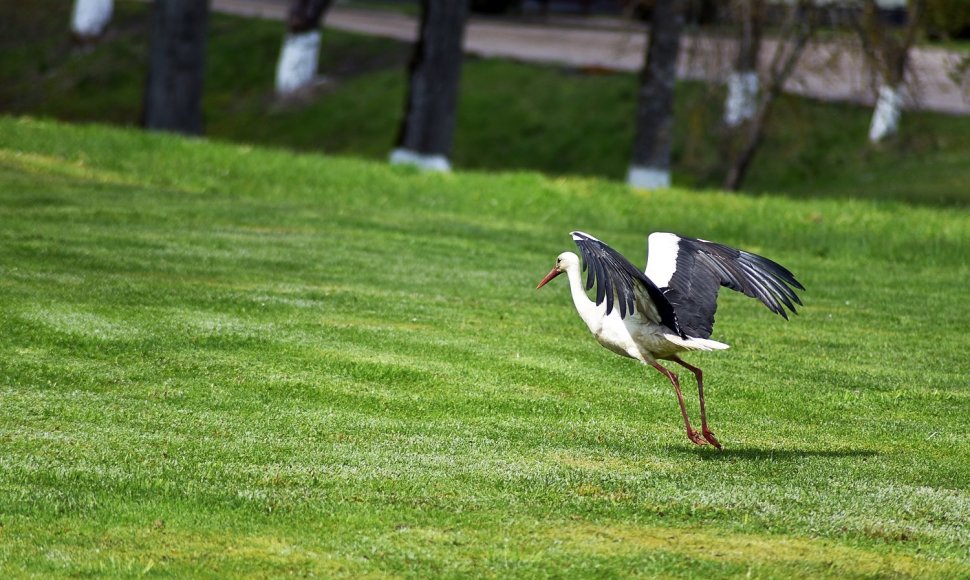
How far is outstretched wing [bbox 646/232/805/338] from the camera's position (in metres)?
8.33

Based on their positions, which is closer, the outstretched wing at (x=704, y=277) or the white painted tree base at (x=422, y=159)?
the outstretched wing at (x=704, y=277)

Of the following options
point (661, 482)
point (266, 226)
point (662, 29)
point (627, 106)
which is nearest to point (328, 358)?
point (661, 482)

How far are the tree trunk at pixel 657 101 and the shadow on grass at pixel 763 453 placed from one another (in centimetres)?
1452

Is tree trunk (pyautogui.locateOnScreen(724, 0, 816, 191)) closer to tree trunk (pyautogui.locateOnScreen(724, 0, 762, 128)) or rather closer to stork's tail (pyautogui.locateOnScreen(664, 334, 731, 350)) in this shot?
tree trunk (pyautogui.locateOnScreen(724, 0, 762, 128))

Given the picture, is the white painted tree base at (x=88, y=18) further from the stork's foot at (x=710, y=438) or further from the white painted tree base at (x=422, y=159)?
the stork's foot at (x=710, y=438)

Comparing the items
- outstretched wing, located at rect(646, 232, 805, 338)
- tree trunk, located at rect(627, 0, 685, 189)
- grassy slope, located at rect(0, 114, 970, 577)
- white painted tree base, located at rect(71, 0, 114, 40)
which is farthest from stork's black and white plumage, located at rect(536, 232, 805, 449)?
white painted tree base, located at rect(71, 0, 114, 40)

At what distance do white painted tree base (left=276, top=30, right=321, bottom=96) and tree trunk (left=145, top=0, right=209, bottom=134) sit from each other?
36.3 feet

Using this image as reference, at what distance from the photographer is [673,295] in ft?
27.6

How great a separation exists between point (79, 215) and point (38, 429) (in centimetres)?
838

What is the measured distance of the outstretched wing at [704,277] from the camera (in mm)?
8328

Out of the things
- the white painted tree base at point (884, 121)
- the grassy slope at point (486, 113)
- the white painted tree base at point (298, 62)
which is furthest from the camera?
the white painted tree base at point (298, 62)

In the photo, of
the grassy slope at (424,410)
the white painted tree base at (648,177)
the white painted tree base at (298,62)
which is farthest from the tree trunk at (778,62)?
the white painted tree base at (298,62)

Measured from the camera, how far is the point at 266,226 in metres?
16.7

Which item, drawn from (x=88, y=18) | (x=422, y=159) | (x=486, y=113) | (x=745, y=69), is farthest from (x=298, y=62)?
(x=745, y=69)
